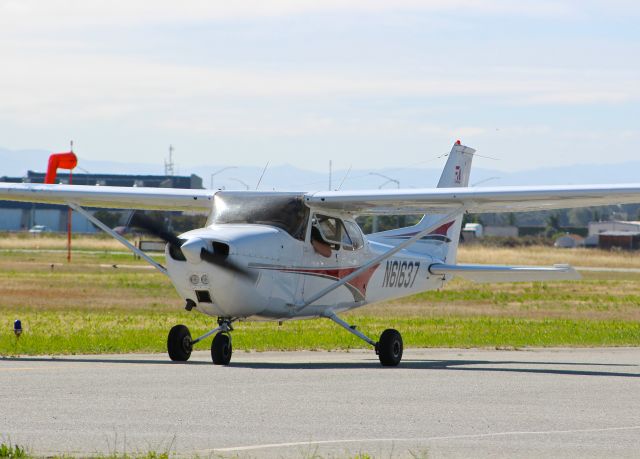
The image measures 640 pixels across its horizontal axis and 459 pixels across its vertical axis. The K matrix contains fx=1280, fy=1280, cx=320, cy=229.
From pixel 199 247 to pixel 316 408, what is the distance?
5.09 metres

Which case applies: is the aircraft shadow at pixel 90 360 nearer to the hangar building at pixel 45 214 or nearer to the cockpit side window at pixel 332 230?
the cockpit side window at pixel 332 230

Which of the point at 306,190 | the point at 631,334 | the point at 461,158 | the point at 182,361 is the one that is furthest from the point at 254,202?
the point at 631,334

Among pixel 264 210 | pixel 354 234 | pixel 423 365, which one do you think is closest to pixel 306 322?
pixel 354 234

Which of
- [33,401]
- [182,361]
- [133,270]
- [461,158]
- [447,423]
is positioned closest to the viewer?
[447,423]

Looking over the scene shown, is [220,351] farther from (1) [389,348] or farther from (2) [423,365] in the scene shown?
(2) [423,365]

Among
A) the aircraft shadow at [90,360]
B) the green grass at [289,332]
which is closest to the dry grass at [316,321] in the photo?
the green grass at [289,332]

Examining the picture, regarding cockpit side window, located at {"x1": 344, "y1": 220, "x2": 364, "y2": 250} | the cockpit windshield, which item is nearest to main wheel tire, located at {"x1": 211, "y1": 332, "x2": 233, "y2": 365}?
the cockpit windshield

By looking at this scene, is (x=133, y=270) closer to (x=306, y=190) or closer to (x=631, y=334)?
(x=631, y=334)

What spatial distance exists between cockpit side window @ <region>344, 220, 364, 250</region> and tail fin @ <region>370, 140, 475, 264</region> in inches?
96.4

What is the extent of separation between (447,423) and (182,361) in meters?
7.97

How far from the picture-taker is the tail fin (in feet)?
77.7

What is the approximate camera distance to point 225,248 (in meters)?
17.0

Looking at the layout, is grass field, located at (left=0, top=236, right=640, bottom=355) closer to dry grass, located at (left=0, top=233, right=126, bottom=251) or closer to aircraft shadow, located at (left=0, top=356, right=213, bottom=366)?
aircraft shadow, located at (left=0, top=356, right=213, bottom=366)

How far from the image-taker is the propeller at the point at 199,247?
16.7 m
